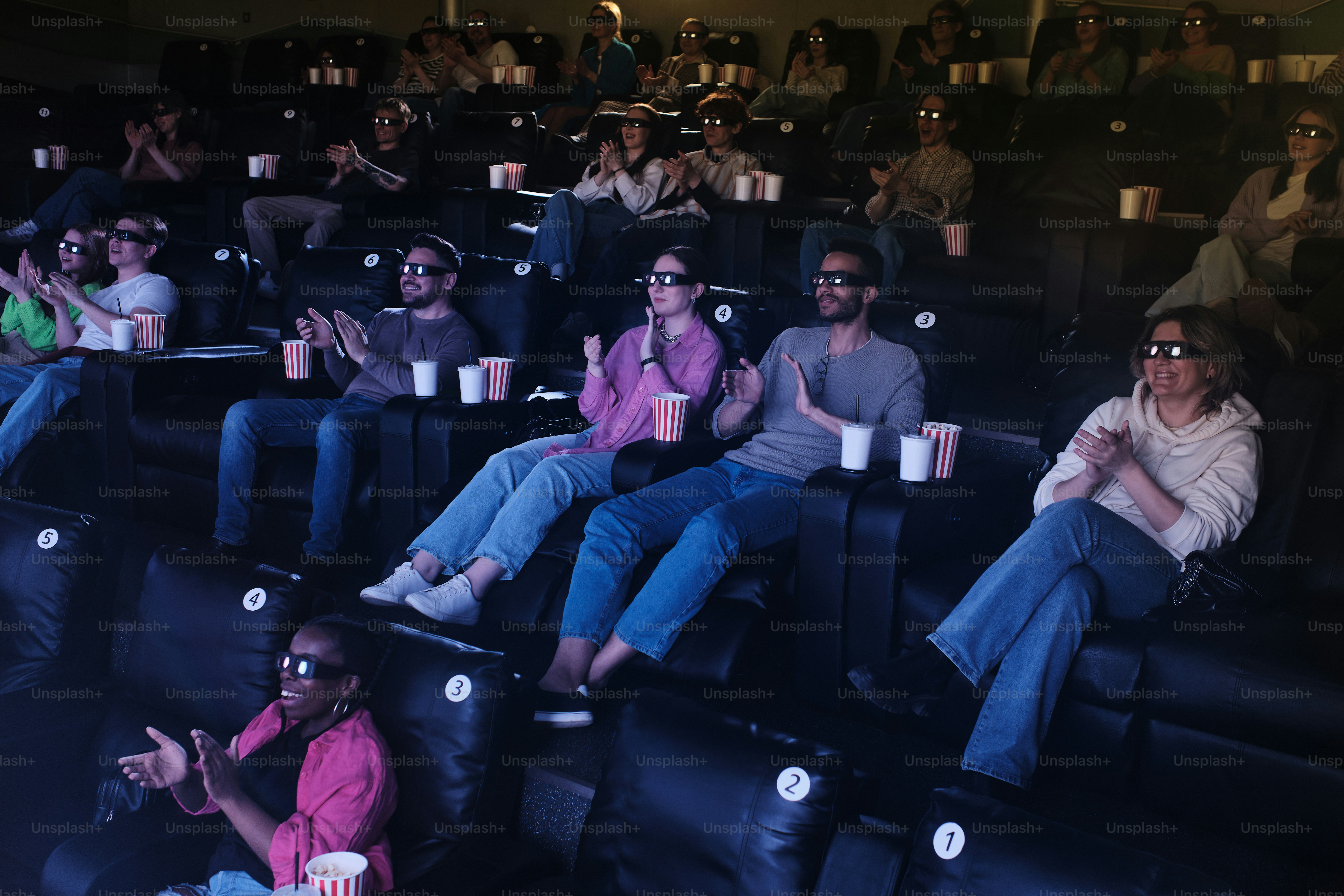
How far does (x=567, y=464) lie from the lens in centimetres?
276

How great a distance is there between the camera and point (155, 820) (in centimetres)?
210

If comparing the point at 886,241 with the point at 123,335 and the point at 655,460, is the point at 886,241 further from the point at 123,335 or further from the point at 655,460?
the point at 123,335

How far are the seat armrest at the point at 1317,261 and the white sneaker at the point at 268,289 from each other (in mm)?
4139

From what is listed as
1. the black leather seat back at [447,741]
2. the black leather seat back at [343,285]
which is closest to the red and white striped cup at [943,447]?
the black leather seat back at [447,741]

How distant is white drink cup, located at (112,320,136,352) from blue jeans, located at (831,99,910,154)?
341 cm

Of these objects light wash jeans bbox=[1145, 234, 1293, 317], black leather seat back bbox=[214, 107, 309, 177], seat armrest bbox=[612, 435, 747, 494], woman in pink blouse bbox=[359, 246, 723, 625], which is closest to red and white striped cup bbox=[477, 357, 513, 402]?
woman in pink blouse bbox=[359, 246, 723, 625]

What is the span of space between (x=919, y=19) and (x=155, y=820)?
22.8 ft

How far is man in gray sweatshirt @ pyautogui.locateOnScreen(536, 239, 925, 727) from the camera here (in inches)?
93.7

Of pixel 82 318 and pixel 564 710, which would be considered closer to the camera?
pixel 564 710

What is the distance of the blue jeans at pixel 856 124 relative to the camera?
17.7 feet

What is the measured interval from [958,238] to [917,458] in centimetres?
187

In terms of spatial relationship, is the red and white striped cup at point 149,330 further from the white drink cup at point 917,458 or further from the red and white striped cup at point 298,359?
the white drink cup at point 917,458

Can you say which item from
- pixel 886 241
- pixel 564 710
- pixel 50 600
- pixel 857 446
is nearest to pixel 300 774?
pixel 564 710

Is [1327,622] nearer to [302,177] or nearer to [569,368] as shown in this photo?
[569,368]
